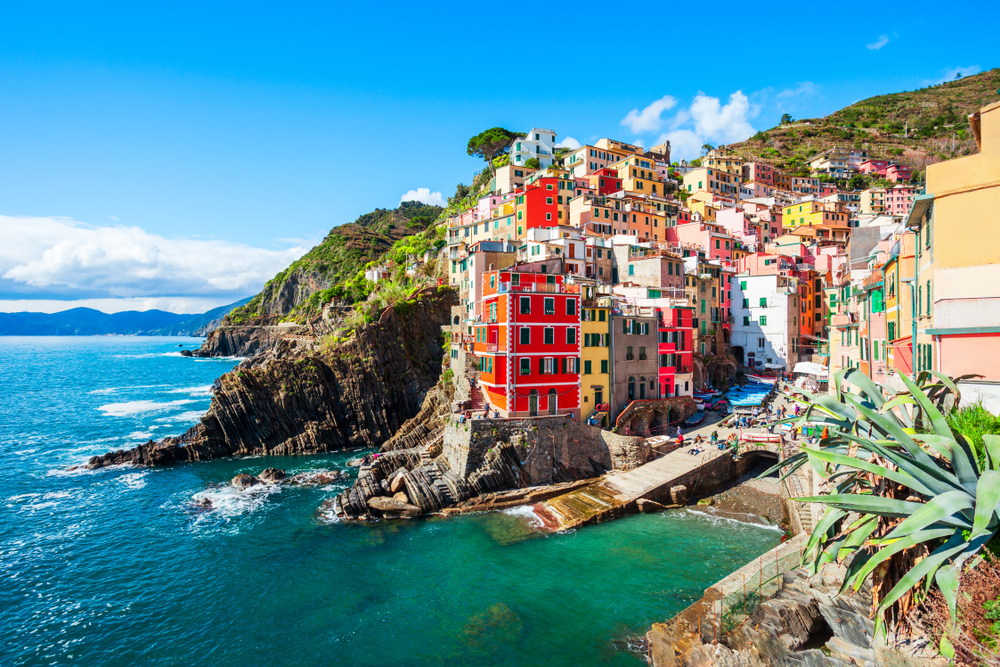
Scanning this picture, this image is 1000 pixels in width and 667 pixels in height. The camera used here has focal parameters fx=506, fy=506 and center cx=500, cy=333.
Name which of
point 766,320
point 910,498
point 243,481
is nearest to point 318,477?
point 243,481

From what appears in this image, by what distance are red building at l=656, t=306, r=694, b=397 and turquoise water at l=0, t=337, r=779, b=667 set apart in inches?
597

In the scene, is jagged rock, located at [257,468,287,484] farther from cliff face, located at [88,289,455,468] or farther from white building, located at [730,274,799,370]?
white building, located at [730,274,799,370]

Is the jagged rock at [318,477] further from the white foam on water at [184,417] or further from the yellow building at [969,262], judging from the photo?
the yellow building at [969,262]

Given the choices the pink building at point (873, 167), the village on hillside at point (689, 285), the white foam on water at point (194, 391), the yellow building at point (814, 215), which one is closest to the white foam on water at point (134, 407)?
the white foam on water at point (194, 391)

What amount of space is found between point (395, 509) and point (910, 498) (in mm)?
28821

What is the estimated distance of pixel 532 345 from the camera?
3981 centimetres

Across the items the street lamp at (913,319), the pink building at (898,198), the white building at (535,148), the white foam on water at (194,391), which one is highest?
the white building at (535,148)

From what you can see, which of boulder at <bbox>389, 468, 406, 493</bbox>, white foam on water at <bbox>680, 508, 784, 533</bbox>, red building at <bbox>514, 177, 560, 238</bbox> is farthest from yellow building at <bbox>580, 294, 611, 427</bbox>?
red building at <bbox>514, 177, 560, 238</bbox>

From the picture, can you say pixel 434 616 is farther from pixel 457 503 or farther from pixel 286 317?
pixel 286 317

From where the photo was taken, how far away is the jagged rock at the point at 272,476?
1669 inches

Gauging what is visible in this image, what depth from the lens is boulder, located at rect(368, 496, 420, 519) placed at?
3425 cm

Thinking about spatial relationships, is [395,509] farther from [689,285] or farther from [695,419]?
[689,285]

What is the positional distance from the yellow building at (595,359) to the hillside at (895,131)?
11927 cm

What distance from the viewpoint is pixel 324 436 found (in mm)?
53438
